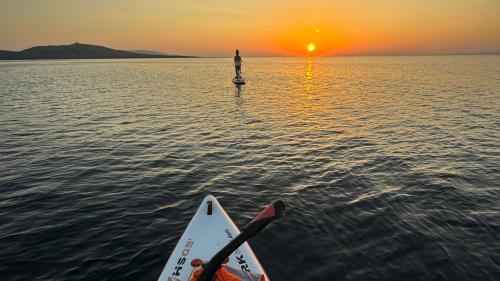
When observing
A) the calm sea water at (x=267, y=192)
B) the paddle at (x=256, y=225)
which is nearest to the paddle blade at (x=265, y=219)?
the paddle at (x=256, y=225)

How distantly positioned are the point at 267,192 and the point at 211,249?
221 inches

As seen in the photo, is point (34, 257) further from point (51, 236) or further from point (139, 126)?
point (139, 126)

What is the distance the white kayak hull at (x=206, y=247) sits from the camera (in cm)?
800

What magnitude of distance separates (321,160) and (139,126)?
15652 millimetres

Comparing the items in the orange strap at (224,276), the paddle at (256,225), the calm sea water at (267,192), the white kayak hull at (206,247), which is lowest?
the calm sea water at (267,192)

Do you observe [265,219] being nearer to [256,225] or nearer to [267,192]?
[256,225]

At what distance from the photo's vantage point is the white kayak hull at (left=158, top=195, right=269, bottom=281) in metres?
8.00

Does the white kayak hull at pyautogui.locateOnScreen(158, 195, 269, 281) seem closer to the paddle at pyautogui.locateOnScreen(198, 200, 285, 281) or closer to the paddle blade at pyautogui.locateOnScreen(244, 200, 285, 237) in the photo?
the paddle at pyautogui.locateOnScreen(198, 200, 285, 281)

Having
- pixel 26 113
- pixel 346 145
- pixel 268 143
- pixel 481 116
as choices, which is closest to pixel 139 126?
pixel 268 143

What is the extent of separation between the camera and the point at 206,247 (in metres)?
8.88

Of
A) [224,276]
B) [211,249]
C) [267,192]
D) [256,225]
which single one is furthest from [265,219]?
[267,192]

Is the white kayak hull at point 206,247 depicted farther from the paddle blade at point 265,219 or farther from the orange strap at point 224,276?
the paddle blade at point 265,219

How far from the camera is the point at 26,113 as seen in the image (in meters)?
32.1

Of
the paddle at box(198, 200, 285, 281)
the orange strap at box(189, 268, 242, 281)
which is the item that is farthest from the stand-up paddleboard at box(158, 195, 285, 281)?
the orange strap at box(189, 268, 242, 281)
